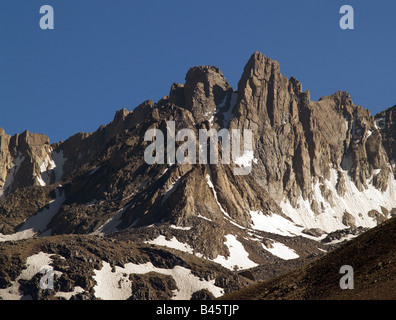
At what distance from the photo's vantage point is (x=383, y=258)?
94062mm
